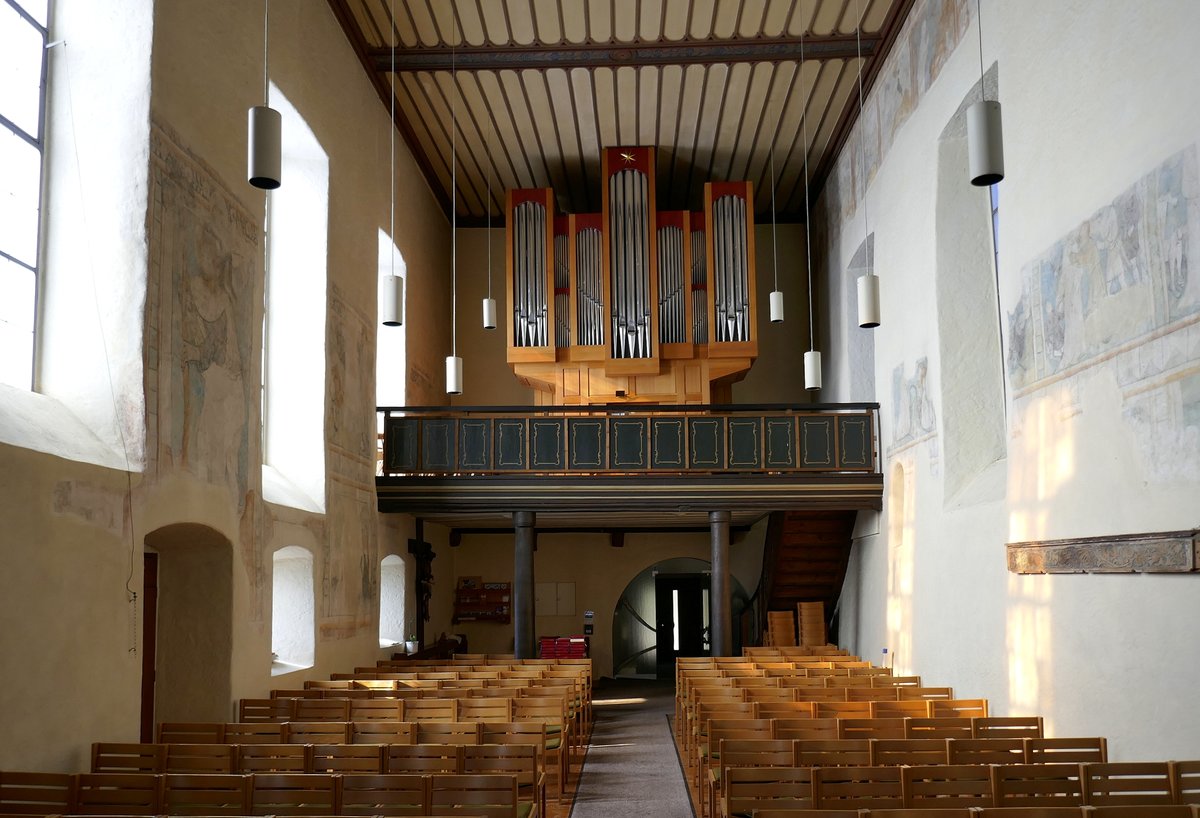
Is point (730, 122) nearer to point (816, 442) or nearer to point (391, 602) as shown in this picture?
point (816, 442)

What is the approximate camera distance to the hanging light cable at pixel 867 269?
10477 millimetres

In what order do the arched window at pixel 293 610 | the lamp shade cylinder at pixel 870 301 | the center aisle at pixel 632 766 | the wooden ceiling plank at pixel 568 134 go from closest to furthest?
the center aisle at pixel 632 766 < the lamp shade cylinder at pixel 870 301 < the arched window at pixel 293 610 < the wooden ceiling plank at pixel 568 134

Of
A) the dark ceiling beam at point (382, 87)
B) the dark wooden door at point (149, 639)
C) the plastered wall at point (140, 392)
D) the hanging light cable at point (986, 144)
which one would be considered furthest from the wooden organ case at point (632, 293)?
the hanging light cable at point (986, 144)

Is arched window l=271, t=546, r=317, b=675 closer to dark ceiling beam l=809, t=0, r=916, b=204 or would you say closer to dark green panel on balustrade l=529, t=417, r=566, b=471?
dark green panel on balustrade l=529, t=417, r=566, b=471

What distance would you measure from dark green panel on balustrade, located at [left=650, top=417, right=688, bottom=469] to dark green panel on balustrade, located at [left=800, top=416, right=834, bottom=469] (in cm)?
164

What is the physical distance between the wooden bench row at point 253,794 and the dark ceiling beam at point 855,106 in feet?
36.9

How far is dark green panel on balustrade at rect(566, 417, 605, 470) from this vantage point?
15055mm

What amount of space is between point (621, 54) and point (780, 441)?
228 inches

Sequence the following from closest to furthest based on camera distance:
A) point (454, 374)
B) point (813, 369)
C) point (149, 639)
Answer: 1. point (149, 639)
2. point (813, 369)
3. point (454, 374)

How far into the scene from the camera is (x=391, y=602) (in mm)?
16969

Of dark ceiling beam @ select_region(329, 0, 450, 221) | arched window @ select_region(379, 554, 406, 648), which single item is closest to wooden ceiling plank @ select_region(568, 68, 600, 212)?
dark ceiling beam @ select_region(329, 0, 450, 221)

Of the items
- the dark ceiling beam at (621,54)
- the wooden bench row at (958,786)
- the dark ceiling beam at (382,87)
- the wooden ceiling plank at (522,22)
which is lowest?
the wooden bench row at (958,786)

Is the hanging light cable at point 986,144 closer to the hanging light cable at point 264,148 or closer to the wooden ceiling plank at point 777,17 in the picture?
the hanging light cable at point 264,148

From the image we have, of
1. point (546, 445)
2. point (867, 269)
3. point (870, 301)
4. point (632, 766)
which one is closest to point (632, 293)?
point (867, 269)
